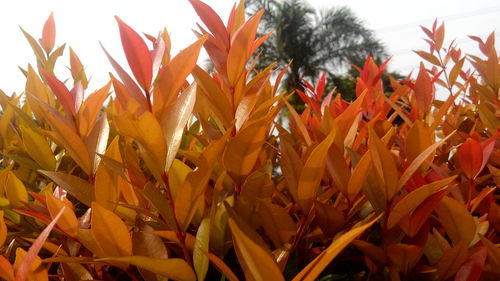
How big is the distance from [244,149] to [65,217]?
0.67 ft

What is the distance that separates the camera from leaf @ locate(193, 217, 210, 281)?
44 centimetres

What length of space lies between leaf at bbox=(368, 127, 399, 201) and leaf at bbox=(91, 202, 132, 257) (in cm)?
26

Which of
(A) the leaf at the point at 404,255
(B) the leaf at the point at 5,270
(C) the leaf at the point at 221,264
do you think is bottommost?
(B) the leaf at the point at 5,270

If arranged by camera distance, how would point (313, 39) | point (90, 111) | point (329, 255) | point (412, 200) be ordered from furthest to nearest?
point (313, 39) → point (90, 111) → point (412, 200) → point (329, 255)

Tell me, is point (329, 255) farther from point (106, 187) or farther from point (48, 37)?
point (48, 37)

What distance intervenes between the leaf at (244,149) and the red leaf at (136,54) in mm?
110

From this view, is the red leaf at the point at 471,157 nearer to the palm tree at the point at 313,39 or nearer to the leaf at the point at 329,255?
the leaf at the point at 329,255

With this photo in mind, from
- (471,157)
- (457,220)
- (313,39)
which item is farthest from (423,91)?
(313,39)

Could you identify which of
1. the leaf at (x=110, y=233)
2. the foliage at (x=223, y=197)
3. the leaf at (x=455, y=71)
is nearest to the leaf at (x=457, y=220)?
the foliage at (x=223, y=197)

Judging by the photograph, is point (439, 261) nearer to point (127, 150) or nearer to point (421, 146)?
point (421, 146)

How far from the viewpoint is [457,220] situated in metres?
0.51

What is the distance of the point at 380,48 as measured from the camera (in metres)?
19.1

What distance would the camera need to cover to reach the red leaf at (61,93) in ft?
1.75

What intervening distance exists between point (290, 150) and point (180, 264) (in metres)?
0.17
